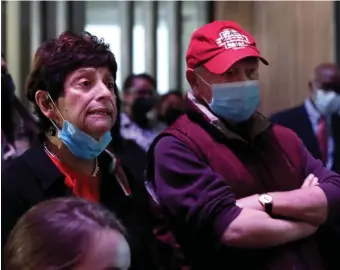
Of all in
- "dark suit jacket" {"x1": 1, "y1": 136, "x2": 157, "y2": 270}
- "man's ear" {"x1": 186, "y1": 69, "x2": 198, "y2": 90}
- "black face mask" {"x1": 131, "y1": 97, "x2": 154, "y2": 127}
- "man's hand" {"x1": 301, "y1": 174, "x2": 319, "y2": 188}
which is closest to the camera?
"dark suit jacket" {"x1": 1, "y1": 136, "x2": 157, "y2": 270}

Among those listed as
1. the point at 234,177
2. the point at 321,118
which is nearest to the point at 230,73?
the point at 234,177

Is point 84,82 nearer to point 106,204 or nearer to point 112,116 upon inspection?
point 112,116

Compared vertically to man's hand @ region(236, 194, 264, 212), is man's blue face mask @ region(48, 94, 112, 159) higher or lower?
higher

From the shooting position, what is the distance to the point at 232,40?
7.25ft

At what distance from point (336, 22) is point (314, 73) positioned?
2115 mm

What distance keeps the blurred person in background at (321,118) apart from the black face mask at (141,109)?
0.80 metres

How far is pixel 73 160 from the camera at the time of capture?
6.88 feet

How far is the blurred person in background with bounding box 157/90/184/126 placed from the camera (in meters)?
3.88

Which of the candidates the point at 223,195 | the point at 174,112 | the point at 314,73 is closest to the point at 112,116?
the point at 223,195

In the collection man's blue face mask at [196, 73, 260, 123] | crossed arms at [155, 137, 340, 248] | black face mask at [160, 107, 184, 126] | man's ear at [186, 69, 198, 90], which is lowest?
black face mask at [160, 107, 184, 126]

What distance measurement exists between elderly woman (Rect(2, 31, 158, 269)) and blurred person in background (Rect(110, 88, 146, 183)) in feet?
0.31

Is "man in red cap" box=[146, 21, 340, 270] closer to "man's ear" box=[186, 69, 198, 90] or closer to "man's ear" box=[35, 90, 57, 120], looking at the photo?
"man's ear" box=[186, 69, 198, 90]

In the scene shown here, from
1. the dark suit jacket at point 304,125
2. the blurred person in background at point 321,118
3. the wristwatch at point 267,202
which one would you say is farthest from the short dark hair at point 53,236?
the dark suit jacket at point 304,125

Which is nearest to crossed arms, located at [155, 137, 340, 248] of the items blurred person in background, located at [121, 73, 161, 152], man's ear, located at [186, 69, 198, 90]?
man's ear, located at [186, 69, 198, 90]
